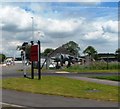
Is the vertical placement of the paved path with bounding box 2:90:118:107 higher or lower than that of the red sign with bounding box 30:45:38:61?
lower

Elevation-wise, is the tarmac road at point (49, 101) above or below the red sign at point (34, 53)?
below

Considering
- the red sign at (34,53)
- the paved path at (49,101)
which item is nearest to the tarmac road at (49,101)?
the paved path at (49,101)

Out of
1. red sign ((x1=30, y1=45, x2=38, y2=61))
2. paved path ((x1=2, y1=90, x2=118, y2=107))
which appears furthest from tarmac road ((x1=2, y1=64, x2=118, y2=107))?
red sign ((x1=30, y1=45, x2=38, y2=61))

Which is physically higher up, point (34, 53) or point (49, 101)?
point (34, 53)

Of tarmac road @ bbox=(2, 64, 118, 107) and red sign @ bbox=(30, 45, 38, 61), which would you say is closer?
tarmac road @ bbox=(2, 64, 118, 107)

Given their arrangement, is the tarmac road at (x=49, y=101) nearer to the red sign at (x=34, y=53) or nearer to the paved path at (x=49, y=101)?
the paved path at (x=49, y=101)

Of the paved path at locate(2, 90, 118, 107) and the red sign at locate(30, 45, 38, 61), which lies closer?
the paved path at locate(2, 90, 118, 107)

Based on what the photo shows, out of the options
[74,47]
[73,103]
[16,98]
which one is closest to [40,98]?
[16,98]

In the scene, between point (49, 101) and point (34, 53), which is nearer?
point (49, 101)

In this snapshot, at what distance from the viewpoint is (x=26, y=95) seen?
53.9 feet

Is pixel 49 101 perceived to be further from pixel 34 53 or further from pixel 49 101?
pixel 34 53

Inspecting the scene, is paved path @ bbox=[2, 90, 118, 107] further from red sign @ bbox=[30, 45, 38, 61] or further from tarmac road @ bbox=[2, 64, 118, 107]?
red sign @ bbox=[30, 45, 38, 61]

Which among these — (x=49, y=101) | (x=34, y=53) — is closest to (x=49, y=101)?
(x=49, y=101)

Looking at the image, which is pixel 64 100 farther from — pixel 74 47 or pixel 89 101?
pixel 74 47
